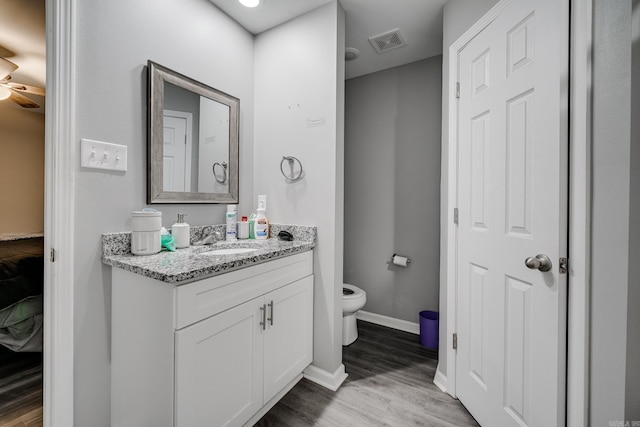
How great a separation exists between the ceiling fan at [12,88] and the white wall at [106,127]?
1931 mm

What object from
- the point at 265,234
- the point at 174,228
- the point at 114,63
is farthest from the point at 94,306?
the point at 114,63

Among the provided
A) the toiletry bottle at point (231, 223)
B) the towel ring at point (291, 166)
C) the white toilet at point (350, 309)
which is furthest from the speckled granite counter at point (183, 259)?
the white toilet at point (350, 309)

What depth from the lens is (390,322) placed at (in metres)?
2.49

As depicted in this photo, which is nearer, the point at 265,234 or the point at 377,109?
the point at 265,234

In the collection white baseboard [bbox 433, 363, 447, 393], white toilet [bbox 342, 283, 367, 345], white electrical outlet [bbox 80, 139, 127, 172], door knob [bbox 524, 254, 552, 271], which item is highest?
white electrical outlet [bbox 80, 139, 127, 172]

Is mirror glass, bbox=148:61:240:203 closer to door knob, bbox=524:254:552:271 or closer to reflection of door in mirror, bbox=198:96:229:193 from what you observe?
reflection of door in mirror, bbox=198:96:229:193

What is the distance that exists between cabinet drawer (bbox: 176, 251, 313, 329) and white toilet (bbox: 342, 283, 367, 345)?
0.67 m

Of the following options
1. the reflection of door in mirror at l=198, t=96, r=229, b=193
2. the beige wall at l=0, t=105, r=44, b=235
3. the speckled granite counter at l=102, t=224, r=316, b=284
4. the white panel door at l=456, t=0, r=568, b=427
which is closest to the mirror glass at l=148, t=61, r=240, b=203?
the reflection of door in mirror at l=198, t=96, r=229, b=193

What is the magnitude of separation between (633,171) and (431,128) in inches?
66.3

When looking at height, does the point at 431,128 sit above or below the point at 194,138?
above

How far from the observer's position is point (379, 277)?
2574 millimetres

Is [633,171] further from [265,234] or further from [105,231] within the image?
[105,231]

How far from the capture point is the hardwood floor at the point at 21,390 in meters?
1.27

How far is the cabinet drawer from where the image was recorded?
0.93 metres
